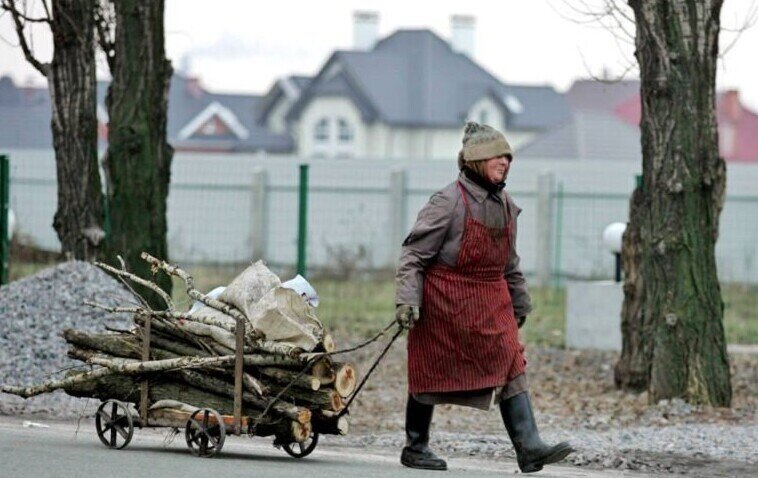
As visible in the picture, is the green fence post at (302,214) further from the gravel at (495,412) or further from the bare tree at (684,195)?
the bare tree at (684,195)

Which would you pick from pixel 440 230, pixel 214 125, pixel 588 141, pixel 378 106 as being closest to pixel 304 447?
pixel 440 230

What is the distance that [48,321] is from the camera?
14.4 meters

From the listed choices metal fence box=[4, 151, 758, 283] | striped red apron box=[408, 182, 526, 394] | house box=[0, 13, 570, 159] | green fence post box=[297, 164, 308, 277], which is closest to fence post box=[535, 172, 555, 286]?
metal fence box=[4, 151, 758, 283]

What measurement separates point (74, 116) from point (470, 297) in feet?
27.1

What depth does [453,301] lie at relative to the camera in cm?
931

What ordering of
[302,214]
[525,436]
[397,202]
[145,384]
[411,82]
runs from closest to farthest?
[525,436] → [145,384] → [302,214] → [397,202] → [411,82]

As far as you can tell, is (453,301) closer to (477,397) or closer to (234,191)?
(477,397)

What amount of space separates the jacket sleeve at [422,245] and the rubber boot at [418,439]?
2.56 ft

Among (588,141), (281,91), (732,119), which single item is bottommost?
(588,141)

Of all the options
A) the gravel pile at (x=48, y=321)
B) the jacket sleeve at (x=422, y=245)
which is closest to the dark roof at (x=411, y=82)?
the gravel pile at (x=48, y=321)

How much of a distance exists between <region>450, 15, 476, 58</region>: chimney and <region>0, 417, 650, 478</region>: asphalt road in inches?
2851

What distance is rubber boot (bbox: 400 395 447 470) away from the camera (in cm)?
967

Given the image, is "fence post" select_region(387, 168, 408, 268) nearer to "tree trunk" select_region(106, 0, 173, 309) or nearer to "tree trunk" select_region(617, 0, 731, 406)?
"tree trunk" select_region(106, 0, 173, 309)

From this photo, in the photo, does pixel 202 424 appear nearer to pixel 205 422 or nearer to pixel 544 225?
pixel 205 422
